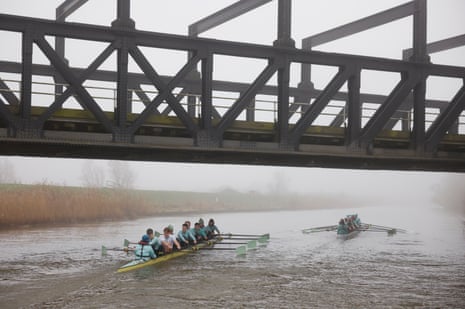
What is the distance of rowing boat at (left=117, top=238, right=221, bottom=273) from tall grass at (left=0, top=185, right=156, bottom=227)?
19.1 metres

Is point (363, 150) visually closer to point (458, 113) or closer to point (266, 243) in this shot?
point (458, 113)

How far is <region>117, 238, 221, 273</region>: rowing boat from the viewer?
20.5m

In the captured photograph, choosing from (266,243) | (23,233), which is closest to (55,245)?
(23,233)

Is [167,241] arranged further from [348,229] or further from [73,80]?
[348,229]

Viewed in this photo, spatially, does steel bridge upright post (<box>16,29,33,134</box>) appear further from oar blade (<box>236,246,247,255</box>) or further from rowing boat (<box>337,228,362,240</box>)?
rowing boat (<box>337,228,362,240</box>)

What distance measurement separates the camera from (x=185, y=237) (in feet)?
87.5

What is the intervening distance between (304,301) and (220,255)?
11348 mm

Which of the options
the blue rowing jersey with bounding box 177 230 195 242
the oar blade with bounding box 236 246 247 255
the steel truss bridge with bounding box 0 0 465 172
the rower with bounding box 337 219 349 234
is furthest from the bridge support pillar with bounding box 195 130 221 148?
the rower with bounding box 337 219 349 234

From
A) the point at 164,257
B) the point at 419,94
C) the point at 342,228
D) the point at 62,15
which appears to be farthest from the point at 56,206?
the point at 419,94

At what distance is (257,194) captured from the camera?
102m

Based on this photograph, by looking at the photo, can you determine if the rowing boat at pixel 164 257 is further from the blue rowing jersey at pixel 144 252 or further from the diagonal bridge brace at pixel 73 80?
the diagonal bridge brace at pixel 73 80

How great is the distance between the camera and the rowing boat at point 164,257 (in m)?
20.5

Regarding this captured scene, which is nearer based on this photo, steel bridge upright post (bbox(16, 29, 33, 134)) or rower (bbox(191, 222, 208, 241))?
steel bridge upright post (bbox(16, 29, 33, 134))

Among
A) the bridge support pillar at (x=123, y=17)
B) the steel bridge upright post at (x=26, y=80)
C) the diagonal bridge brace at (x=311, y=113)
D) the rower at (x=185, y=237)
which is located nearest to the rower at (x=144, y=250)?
the rower at (x=185, y=237)
